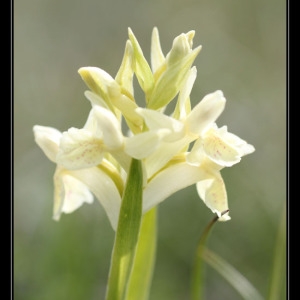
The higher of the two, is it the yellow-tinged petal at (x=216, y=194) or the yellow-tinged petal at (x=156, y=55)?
the yellow-tinged petal at (x=156, y=55)

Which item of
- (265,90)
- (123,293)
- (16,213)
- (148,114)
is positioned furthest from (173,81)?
Result: (265,90)

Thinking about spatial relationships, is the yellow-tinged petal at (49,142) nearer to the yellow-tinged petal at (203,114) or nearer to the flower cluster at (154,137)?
the flower cluster at (154,137)

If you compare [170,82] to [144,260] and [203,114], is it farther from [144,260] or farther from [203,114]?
[144,260]

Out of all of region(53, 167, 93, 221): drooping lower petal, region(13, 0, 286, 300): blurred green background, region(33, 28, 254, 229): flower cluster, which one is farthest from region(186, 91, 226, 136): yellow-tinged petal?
region(13, 0, 286, 300): blurred green background

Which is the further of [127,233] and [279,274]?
[279,274]

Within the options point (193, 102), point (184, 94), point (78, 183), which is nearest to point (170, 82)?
point (184, 94)

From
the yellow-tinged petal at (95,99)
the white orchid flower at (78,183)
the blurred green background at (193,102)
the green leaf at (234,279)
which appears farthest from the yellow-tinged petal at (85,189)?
the blurred green background at (193,102)
